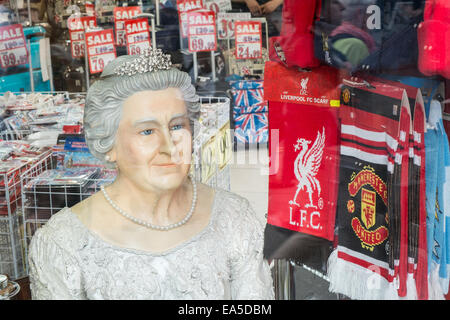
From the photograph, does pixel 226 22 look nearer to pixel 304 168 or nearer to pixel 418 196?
pixel 304 168

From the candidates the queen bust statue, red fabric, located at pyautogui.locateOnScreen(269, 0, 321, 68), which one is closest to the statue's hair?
the queen bust statue

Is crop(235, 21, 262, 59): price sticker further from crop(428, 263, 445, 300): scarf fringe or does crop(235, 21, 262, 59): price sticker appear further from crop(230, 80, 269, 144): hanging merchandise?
crop(428, 263, 445, 300): scarf fringe

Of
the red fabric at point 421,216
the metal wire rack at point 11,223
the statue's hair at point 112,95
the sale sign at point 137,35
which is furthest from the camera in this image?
the metal wire rack at point 11,223

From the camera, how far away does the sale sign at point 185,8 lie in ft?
6.75

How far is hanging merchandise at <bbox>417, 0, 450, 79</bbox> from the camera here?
A: 5.91 ft

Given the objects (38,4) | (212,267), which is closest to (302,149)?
(212,267)

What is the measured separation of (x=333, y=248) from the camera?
218cm

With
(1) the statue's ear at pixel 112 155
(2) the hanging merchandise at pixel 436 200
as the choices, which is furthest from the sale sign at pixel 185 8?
(2) the hanging merchandise at pixel 436 200

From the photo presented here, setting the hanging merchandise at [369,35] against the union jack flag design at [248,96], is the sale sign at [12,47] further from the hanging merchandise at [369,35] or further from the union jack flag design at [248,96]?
the hanging merchandise at [369,35]

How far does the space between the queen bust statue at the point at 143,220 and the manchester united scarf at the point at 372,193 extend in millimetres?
379

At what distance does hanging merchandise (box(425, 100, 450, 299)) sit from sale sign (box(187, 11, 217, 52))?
758 mm

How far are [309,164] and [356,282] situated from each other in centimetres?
45

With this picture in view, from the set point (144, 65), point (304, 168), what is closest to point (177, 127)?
point (144, 65)
